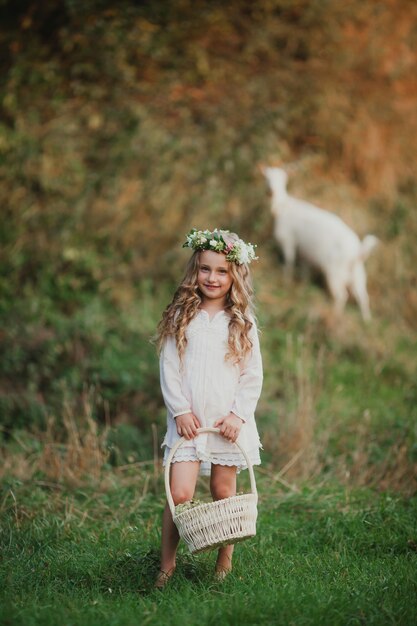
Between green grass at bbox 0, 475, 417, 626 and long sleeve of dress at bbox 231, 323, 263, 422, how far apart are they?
0.81 metres

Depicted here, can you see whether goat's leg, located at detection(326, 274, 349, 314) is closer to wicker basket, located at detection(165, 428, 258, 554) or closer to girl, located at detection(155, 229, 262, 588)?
girl, located at detection(155, 229, 262, 588)

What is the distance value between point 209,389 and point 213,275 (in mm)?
576

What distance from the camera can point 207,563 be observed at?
3877 millimetres

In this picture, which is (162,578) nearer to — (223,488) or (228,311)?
(223,488)

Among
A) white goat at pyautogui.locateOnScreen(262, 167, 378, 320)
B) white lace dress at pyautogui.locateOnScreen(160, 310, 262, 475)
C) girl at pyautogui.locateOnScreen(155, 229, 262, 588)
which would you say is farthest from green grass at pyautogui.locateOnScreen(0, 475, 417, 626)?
white goat at pyautogui.locateOnScreen(262, 167, 378, 320)

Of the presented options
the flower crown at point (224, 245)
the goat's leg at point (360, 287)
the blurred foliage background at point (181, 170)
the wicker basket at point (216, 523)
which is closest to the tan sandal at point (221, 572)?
the wicker basket at point (216, 523)

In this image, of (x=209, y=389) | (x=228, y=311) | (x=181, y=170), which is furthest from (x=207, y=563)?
(x=181, y=170)

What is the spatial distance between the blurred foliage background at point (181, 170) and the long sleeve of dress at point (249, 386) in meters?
2.66

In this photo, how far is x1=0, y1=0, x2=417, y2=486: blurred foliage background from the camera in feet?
23.4

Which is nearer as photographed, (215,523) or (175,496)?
(215,523)

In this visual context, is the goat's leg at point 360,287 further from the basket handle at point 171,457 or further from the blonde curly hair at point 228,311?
the basket handle at point 171,457

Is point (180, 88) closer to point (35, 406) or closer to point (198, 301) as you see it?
point (35, 406)

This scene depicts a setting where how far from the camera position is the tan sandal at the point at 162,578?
3.60 meters

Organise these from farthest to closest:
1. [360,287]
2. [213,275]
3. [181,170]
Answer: [181,170]
[360,287]
[213,275]
